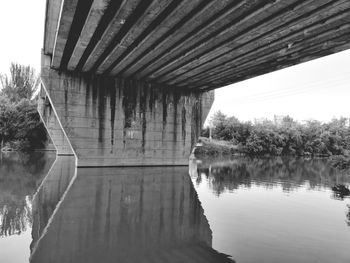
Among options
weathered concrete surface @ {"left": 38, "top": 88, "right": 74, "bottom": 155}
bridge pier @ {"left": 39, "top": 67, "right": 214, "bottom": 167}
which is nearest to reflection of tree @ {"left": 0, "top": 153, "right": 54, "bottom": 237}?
bridge pier @ {"left": 39, "top": 67, "right": 214, "bottom": 167}

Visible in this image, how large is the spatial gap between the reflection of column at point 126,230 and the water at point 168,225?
2cm

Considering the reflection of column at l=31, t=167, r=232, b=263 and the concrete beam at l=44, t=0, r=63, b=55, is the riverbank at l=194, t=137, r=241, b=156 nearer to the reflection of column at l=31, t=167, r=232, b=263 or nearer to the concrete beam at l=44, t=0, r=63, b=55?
the concrete beam at l=44, t=0, r=63, b=55

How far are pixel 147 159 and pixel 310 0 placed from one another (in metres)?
13.5

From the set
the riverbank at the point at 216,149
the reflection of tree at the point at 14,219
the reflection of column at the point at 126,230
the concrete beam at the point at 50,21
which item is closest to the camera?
the reflection of column at the point at 126,230

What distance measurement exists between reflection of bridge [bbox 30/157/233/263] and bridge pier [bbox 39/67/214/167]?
705cm

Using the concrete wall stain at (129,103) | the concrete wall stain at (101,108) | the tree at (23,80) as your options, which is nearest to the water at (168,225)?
the concrete wall stain at (101,108)

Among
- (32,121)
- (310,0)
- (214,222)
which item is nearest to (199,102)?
(310,0)

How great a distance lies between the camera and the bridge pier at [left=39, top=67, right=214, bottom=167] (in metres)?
16.1

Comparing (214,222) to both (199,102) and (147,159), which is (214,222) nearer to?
(147,159)

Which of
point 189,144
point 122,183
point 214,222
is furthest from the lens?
point 189,144

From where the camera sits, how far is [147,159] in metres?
18.6

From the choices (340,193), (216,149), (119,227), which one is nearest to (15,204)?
(119,227)

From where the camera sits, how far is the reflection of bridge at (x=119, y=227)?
4.28 metres

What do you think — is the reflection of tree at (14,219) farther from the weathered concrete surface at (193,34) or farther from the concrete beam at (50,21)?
the concrete beam at (50,21)
